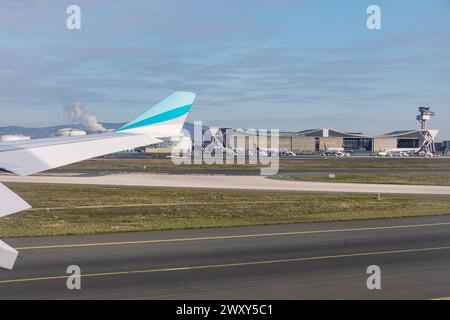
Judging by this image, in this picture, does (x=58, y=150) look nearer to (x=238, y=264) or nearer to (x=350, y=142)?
(x=238, y=264)

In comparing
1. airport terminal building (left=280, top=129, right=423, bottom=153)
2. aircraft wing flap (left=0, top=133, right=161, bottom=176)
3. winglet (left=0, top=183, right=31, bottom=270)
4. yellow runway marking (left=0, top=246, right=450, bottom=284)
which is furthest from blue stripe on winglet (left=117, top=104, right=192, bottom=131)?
airport terminal building (left=280, top=129, right=423, bottom=153)

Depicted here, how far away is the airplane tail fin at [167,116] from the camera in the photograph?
11.6 meters

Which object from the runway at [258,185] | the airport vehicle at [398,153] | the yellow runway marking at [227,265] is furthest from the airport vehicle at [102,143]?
the airport vehicle at [398,153]

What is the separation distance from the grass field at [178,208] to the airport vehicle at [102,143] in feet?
30.9

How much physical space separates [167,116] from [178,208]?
58.6 feet

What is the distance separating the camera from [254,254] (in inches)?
633

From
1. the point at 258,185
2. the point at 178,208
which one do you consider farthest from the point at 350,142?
the point at 178,208

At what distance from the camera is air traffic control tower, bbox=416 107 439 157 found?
160 m

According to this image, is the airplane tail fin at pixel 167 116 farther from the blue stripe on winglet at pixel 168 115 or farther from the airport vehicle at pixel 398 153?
the airport vehicle at pixel 398 153

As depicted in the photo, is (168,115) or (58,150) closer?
(58,150)

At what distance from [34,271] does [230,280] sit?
4553 mm

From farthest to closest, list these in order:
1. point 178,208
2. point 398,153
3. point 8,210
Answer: point 398,153 → point 178,208 → point 8,210

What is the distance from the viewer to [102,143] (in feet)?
37.2

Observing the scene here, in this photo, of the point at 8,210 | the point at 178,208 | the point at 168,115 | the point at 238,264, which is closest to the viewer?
the point at 8,210
